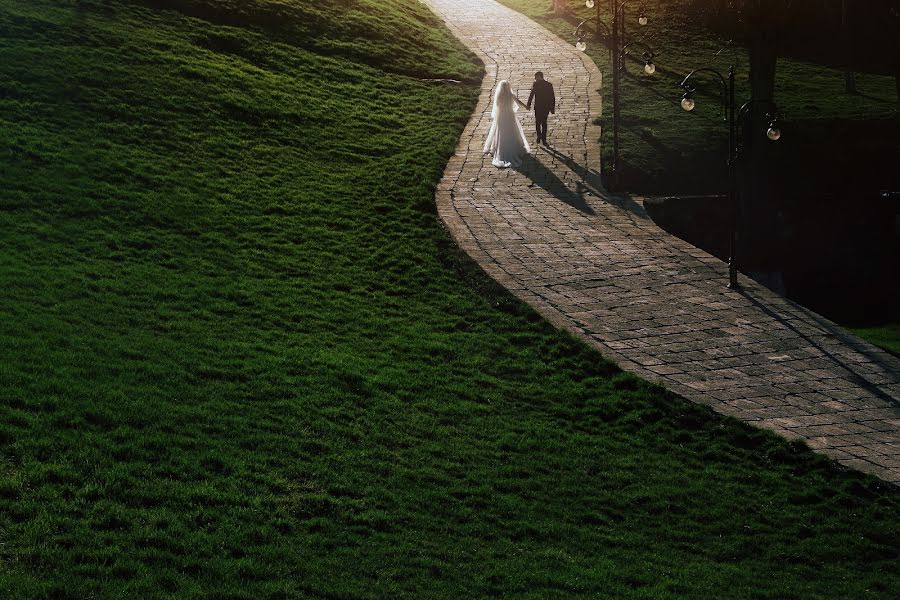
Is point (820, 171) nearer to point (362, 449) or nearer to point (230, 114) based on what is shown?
point (230, 114)

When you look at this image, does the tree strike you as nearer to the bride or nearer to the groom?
the groom

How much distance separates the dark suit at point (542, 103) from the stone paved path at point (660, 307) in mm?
458

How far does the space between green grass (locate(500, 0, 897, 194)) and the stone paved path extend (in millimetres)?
1201

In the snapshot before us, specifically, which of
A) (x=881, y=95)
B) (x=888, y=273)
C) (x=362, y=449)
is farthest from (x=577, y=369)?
(x=881, y=95)

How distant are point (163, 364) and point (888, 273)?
14.9m

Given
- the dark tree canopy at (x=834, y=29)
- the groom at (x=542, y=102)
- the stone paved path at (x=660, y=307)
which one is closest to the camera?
the stone paved path at (x=660, y=307)

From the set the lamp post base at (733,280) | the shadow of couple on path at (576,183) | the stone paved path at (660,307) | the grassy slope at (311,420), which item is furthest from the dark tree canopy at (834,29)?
the grassy slope at (311,420)

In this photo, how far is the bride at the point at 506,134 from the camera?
22578mm

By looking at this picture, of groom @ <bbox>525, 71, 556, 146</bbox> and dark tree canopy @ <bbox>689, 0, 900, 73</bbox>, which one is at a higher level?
dark tree canopy @ <bbox>689, 0, 900, 73</bbox>

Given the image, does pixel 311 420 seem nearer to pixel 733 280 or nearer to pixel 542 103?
pixel 733 280

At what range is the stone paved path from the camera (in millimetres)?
12938

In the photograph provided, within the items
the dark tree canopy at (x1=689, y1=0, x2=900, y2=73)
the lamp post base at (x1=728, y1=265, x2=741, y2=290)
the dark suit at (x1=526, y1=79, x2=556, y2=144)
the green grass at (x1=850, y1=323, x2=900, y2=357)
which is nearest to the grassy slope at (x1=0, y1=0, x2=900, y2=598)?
the lamp post base at (x1=728, y1=265, x2=741, y2=290)

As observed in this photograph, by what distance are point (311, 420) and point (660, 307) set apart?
241 inches

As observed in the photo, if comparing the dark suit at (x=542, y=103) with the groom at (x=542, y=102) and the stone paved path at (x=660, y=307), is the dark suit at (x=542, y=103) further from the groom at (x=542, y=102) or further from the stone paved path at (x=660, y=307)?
the stone paved path at (x=660, y=307)
